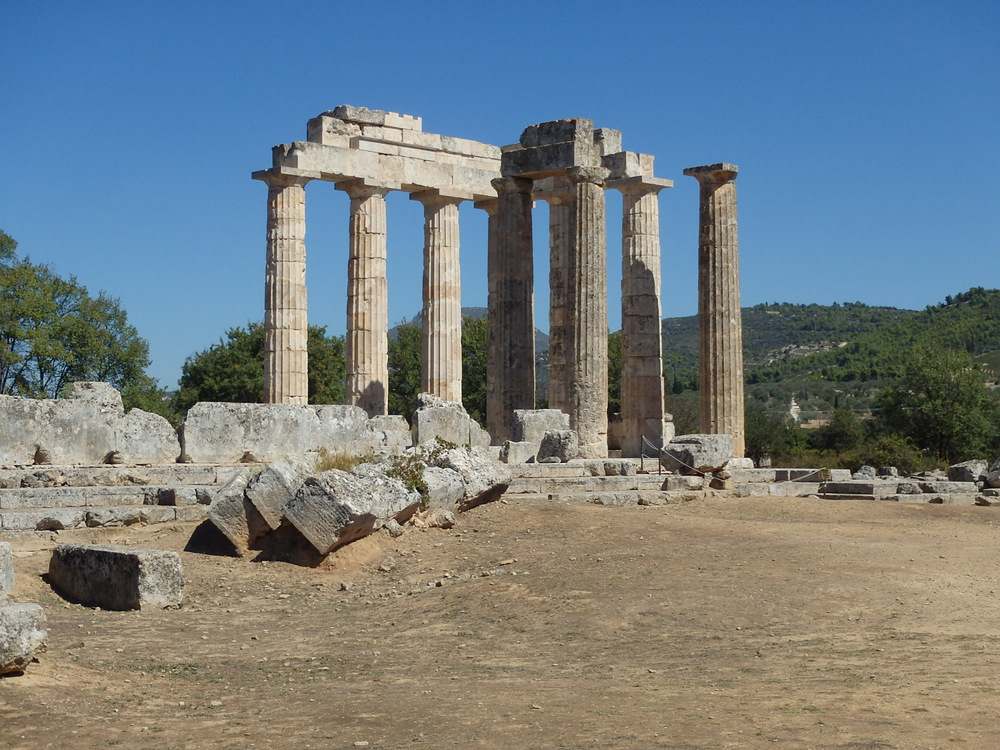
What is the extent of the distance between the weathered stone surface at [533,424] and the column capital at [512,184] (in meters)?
5.04

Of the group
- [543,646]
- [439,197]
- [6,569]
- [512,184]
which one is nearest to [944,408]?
[439,197]

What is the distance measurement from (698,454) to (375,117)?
11934 mm

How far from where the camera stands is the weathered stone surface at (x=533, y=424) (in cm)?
2472

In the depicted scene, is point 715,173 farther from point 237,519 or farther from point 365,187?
point 237,519

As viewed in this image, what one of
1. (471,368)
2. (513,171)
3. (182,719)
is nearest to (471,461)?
(182,719)

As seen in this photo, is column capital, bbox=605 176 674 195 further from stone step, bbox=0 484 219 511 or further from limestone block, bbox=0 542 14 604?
limestone block, bbox=0 542 14 604

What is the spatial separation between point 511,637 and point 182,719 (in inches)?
139

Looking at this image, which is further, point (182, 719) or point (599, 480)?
point (599, 480)

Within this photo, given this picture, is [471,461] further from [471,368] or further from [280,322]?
[471,368]

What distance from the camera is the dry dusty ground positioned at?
312 inches

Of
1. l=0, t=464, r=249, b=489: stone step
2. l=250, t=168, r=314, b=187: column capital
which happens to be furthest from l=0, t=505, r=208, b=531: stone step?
l=250, t=168, r=314, b=187: column capital

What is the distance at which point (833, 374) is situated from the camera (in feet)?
303

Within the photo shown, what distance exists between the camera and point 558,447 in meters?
23.9

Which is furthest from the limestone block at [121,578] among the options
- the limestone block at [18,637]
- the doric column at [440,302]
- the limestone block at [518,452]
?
the doric column at [440,302]
